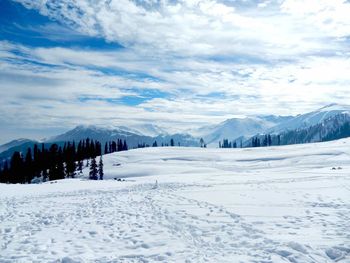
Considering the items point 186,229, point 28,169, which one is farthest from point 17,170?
point 186,229

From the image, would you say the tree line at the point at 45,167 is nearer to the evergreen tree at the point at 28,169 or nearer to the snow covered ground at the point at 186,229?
the evergreen tree at the point at 28,169

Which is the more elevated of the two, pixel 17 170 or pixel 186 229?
pixel 186 229

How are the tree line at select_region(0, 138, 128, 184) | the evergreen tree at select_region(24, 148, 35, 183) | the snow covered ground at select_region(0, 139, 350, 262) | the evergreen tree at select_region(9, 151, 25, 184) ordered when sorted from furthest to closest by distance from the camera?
the evergreen tree at select_region(24, 148, 35, 183), the tree line at select_region(0, 138, 128, 184), the evergreen tree at select_region(9, 151, 25, 184), the snow covered ground at select_region(0, 139, 350, 262)

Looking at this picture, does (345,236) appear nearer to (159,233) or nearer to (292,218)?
(292,218)

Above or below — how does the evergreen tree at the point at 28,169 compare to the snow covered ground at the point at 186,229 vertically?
below

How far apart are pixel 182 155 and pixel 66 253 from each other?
12463cm

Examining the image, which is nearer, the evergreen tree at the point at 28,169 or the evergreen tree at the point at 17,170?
the evergreen tree at the point at 17,170

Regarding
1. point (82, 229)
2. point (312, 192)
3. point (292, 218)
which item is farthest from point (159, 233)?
point (312, 192)

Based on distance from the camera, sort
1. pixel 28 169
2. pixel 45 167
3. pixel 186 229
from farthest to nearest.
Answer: pixel 45 167
pixel 28 169
pixel 186 229

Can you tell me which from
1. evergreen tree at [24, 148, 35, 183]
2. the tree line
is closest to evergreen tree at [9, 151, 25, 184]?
the tree line

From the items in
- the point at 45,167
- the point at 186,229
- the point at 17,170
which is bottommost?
the point at 17,170

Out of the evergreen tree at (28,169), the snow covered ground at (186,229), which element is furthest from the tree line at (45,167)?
the snow covered ground at (186,229)

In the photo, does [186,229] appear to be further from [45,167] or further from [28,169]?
[45,167]

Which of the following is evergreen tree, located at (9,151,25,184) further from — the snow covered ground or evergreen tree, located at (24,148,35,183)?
the snow covered ground
